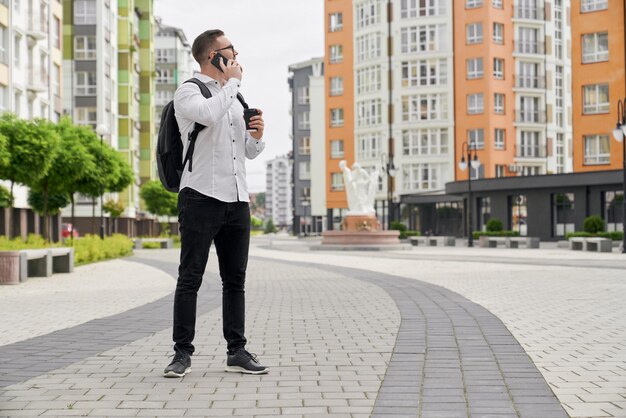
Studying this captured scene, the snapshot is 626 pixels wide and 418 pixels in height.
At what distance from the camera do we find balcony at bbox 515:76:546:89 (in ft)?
234

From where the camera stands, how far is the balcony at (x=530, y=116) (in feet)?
234

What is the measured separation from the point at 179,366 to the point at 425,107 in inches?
2695

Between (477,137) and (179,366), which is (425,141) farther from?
(179,366)

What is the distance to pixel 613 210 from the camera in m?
47.7

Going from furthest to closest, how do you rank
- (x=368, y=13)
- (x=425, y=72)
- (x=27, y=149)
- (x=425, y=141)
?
(x=368, y=13)
(x=425, y=72)
(x=425, y=141)
(x=27, y=149)

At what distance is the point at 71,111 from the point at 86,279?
160 ft

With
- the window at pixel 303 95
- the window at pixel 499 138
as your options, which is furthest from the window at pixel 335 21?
the window at pixel 303 95

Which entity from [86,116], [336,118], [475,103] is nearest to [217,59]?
[86,116]

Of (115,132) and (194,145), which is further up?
(115,132)

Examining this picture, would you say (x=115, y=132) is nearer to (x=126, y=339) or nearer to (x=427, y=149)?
(x=427, y=149)

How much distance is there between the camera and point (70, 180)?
2981 cm

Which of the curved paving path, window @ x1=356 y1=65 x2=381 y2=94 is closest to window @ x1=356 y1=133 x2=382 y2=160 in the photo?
window @ x1=356 y1=65 x2=381 y2=94

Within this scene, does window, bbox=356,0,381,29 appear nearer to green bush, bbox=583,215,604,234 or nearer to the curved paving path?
green bush, bbox=583,215,604,234

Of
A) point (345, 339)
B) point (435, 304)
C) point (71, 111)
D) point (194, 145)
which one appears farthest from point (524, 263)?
point (71, 111)
